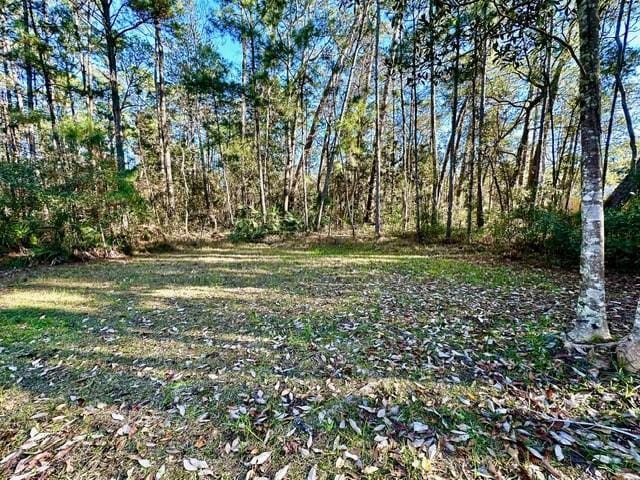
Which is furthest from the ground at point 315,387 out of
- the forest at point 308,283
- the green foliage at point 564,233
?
the green foliage at point 564,233

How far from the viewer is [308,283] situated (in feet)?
15.7

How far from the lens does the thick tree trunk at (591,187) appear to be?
215 cm

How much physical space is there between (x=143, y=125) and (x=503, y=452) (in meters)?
15.9

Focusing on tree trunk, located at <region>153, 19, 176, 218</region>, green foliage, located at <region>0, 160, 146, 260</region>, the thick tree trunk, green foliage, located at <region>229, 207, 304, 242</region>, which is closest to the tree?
the thick tree trunk

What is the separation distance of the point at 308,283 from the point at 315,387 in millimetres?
2730

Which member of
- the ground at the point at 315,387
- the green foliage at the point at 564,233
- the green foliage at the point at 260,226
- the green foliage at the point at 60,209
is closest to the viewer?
the ground at the point at 315,387

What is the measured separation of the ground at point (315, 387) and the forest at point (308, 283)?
0.05ft

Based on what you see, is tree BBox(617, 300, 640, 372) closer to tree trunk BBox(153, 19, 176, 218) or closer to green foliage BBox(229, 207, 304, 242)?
green foliage BBox(229, 207, 304, 242)

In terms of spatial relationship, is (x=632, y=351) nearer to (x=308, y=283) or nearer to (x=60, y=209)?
(x=308, y=283)

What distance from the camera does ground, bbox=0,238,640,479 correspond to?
1.46 meters

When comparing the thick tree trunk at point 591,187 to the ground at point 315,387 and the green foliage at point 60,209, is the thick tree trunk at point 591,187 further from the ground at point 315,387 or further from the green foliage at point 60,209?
the green foliage at point 60,209

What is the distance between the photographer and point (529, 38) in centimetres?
289

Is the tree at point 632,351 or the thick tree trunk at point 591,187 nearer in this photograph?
the tree at point 632,351

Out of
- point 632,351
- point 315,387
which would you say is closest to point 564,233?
point 632,351
